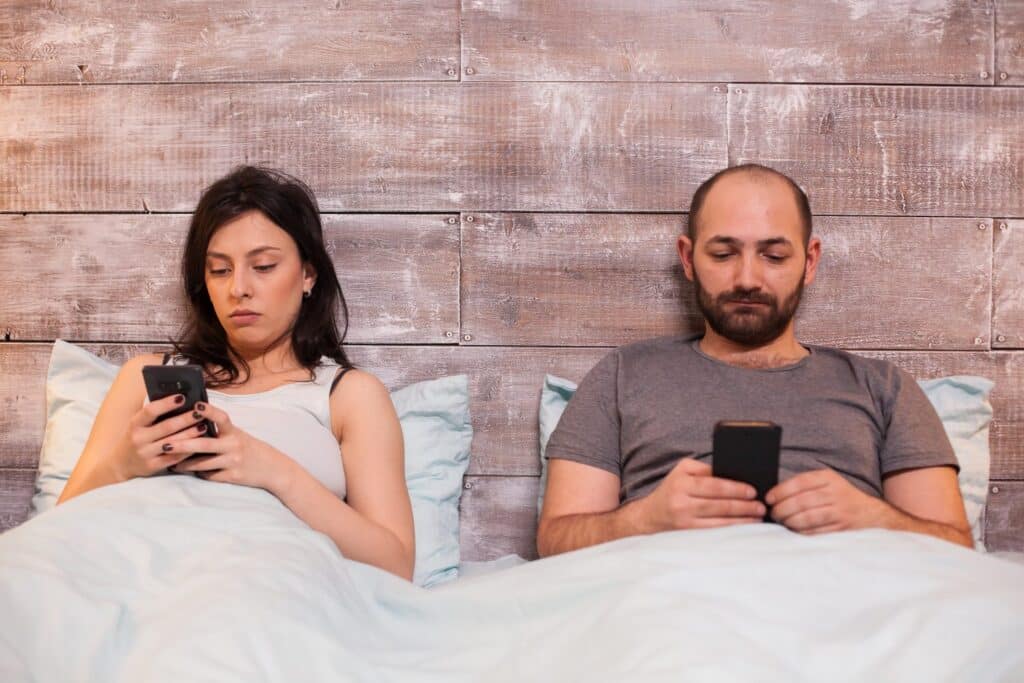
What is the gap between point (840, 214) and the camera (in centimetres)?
173

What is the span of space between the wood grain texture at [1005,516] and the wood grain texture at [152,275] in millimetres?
1116

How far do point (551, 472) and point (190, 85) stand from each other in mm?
1068

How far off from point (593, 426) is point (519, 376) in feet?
0.92

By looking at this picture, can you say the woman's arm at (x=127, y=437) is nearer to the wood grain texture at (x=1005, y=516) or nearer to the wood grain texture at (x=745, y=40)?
the wood grain texture at (x=745, y=40)

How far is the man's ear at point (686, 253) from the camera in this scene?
1.61 m

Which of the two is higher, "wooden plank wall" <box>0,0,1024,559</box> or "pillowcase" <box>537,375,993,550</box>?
"wooden plank wall" <box>0,0,1024,559</box>

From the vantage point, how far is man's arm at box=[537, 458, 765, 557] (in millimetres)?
1202

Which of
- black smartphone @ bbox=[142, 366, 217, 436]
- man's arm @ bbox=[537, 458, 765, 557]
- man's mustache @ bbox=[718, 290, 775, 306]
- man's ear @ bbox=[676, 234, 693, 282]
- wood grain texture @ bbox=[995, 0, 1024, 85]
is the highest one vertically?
wood grain texture @ bbox=[995, 0, 1024, 85]

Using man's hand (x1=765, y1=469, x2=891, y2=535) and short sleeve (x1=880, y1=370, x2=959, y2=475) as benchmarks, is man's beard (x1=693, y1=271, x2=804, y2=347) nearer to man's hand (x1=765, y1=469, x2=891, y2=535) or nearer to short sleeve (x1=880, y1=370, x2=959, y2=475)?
short sleeve (x1=880, y1=370, x2=959, y2=475)

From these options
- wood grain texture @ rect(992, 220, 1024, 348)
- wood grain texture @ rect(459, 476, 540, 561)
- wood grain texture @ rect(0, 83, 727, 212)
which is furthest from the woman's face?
wood grain texture @ rect(992, 220, 1024, 348)

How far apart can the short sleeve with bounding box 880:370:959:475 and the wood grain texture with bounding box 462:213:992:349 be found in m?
0.26

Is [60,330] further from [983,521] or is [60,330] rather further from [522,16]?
[983,521]

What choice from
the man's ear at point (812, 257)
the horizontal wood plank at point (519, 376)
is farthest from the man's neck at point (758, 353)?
the horizontal wood plank at point (519, 376)

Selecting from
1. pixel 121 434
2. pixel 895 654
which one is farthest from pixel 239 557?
pixel 895 654
